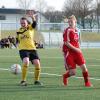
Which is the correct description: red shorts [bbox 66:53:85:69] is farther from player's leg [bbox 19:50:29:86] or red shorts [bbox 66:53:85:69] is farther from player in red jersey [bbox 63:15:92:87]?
player's leg [bbox 19:50:29:86]

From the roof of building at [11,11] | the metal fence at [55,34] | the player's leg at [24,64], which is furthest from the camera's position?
the roof of building at [11,11]

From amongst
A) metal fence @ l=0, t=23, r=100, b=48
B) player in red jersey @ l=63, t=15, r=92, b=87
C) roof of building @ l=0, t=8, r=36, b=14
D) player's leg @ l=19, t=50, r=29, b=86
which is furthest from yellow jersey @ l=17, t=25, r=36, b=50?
roof of building @ l=0, t=8, r=36, b=14

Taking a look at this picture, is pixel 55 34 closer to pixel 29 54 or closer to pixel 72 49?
pixel 29 54

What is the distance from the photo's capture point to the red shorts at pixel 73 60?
43.5 ft

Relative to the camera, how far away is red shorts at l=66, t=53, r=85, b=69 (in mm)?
13273

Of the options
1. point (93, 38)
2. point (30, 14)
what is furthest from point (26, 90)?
point (93, 38)

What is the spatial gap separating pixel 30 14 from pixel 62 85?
6.88 ft

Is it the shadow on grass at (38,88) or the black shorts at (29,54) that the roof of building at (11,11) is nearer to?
the black shorts at (29,54)

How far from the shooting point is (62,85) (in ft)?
44.7

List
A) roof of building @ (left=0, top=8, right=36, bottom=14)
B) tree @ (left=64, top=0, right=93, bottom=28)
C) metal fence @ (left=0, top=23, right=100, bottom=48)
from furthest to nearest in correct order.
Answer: roof of building @ (left=0, top=8, right=36, bottom=14) → tree @ (left=64, top=0, right=93, bottom=28) → metal fence @ (left=0, top=23, right=100, bottom=48)

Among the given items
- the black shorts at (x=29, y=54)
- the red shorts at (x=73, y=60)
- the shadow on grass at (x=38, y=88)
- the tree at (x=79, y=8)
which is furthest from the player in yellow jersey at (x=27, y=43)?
the tree at (x=79, y=8)

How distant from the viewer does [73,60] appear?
1333cm

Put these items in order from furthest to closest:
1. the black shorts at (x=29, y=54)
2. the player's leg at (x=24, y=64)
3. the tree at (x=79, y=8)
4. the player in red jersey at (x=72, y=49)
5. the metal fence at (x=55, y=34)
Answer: the tree at (x=79, y=8), the metal fence at (x=55, y=34), the black shorts at (x=29, y=54), the player's leg at (x=24, y=64), the player in red jersey at (x=72, y=49)

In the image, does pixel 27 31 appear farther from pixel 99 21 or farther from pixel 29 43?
pixel 99 21
